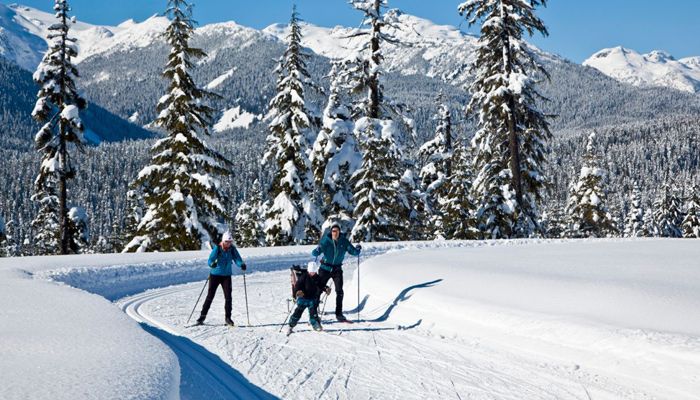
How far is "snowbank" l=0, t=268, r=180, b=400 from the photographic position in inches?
194

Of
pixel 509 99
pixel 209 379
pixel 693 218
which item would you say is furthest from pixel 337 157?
pixel 693 218

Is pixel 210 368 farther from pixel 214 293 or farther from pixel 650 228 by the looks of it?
pixel 650 228

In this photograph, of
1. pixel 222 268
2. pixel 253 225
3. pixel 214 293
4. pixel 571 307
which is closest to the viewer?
pixel 571 307

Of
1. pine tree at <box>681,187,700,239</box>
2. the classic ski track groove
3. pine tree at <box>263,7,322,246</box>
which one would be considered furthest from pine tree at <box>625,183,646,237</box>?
the classic ski track groove

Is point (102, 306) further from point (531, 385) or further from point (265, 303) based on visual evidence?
point (531, 385)

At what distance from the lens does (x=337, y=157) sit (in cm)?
2984

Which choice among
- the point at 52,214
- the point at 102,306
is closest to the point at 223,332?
the point at 102,306

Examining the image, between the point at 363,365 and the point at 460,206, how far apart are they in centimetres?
2905

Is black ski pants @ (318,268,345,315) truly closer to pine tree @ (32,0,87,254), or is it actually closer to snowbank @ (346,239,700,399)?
snowbank @ (346,239,700,399)

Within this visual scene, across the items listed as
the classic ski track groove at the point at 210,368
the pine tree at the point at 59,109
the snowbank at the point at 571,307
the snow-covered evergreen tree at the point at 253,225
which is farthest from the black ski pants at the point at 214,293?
the snow-covered evergreen tree at the point at 253,225

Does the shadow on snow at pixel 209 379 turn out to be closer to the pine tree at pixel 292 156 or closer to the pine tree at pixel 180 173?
the pine tree at pixel 180 173

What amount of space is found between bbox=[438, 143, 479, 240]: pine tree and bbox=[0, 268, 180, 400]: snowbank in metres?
28.7

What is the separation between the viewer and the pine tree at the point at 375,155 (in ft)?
80.8

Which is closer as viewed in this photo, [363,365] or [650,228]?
[363,365]
